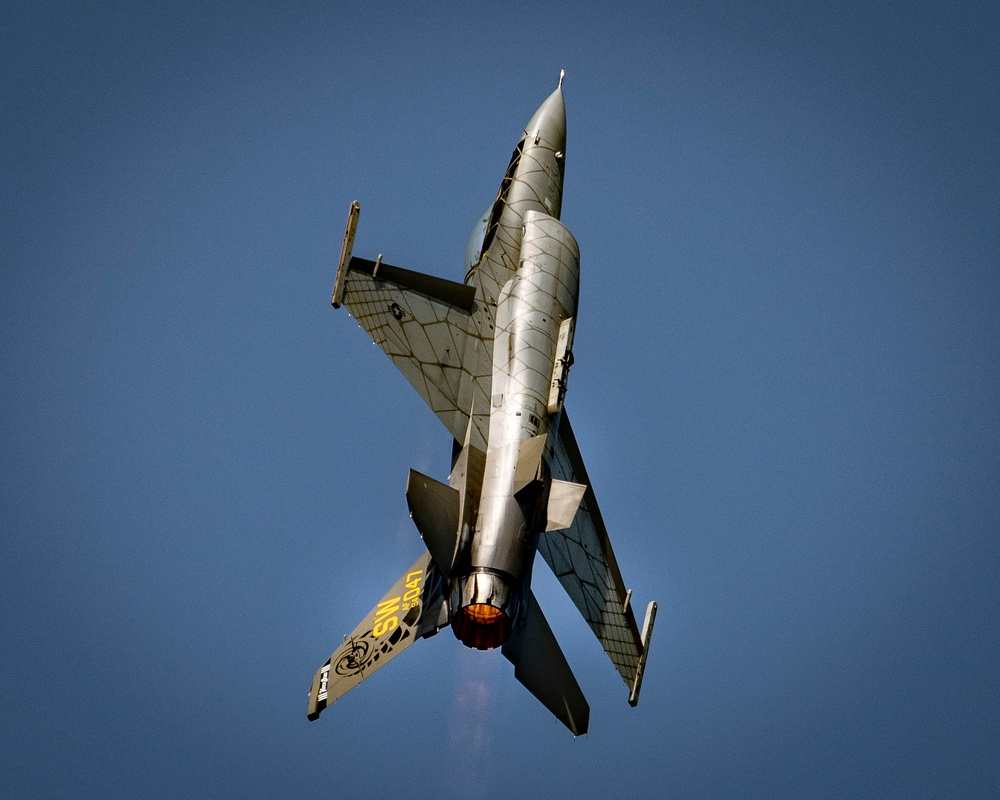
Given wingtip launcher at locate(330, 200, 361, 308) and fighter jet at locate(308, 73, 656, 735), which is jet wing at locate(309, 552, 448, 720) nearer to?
fighter jet at locate(308, 73, 656, 735)

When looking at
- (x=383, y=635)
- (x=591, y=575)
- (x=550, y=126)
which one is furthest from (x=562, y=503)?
(x=550, y=126)

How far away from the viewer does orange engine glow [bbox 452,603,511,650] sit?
2302 centimetres

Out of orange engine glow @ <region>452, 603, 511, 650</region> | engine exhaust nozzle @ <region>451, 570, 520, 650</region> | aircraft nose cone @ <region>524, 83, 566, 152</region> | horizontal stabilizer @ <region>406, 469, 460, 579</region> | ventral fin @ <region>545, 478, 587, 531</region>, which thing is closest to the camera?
horizontal stabilizer @ <region>406, 469, 460, 579</region>

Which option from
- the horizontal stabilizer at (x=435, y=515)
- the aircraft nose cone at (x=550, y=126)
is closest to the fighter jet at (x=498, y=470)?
the horizontal stabilizer at (x=435, y=515)

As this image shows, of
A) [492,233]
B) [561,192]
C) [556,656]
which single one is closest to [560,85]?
[561,192]

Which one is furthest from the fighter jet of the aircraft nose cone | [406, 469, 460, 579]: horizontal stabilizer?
the aircraft nose cone

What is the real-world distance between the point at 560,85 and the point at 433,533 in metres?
18.8

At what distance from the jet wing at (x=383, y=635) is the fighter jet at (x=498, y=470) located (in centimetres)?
3

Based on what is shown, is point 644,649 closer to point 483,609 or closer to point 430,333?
point 483,609

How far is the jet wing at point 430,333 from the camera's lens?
1005 inches

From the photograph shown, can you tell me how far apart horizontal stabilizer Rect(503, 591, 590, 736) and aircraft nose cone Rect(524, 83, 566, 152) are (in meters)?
14.1

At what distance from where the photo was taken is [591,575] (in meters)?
28.1

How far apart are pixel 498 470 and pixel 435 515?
6.77ft

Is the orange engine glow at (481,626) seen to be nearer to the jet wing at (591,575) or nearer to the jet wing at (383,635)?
the jet wing at (383,635)
